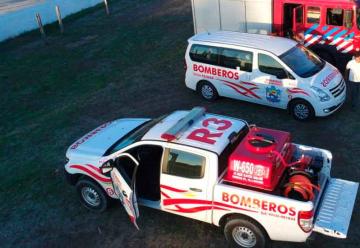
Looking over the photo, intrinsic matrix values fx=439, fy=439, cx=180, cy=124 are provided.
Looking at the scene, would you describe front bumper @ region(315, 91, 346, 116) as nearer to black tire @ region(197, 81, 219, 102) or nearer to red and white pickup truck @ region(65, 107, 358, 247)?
black tire @ region(197, 81, 219, 102)

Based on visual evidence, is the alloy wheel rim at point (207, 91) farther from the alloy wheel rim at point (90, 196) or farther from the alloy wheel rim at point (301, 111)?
the alloy wheel rim at point (90, 196)

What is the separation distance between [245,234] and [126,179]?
228 cm

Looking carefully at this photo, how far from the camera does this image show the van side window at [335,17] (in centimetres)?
1341

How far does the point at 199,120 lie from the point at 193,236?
216 cm

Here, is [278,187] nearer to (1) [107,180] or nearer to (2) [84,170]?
(1) [107,180]

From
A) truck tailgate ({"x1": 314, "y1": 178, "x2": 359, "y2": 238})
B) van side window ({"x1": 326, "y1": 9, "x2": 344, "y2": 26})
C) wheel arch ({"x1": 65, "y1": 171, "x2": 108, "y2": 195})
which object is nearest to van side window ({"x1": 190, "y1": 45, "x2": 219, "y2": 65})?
van side window ({"x1": 326, "y1": 9, "x2": 344, "y2": 26})

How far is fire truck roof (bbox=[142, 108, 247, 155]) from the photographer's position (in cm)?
747

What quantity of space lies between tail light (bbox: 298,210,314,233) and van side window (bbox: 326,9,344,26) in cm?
878

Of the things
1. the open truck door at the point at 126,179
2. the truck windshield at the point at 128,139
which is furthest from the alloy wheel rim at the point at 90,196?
the truck windshield at the point at 128,139

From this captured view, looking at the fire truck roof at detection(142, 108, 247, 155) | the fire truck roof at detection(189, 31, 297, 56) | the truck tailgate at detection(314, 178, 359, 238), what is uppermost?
the fire truck roof at detection(189, 31, 297, 56)

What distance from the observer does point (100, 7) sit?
26.8 m

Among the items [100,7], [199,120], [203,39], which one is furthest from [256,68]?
[100,7]

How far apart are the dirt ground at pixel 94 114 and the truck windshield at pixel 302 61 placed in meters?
1.30

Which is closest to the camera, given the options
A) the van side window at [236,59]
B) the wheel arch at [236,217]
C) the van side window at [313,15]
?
the wheel arch at [236,217]
